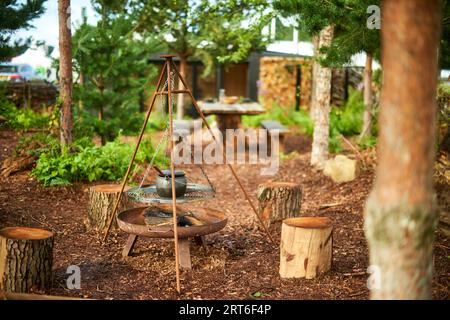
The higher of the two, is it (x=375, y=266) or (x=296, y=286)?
(x=375, y=266)

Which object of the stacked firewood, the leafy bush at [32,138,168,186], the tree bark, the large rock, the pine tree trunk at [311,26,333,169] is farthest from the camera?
the stacked firewood

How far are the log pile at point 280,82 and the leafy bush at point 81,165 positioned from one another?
10.6 m

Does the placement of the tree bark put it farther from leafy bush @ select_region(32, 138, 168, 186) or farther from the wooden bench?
the wooden bench

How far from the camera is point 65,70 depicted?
8992 millimetres

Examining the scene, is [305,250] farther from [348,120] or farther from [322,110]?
[348,120]

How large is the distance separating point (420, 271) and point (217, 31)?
41.2ft

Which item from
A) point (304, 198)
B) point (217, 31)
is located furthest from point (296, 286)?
point (217, 31)

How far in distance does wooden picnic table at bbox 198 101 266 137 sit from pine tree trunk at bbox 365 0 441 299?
10.3 metres

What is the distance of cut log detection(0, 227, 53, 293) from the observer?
4.86m

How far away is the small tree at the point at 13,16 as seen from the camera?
292 inches

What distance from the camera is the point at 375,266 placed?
3504mm

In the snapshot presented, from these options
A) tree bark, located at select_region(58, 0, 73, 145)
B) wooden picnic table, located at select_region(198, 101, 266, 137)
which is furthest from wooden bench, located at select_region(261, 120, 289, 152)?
tree bark, located at select_region(58, 0, 73, 145)

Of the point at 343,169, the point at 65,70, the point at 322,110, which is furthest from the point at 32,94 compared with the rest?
the point at 343,169

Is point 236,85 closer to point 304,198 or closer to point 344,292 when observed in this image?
point 304,198
